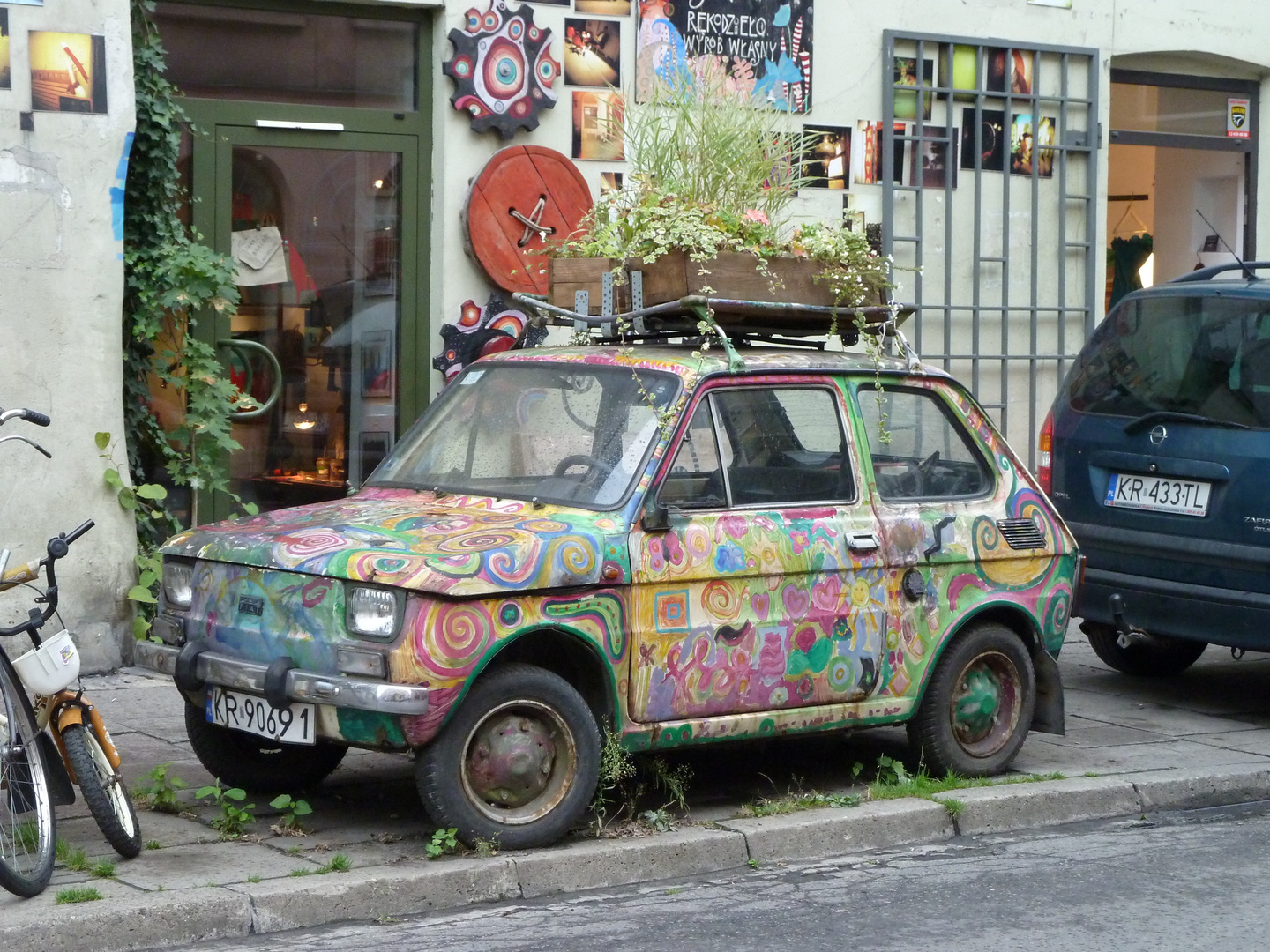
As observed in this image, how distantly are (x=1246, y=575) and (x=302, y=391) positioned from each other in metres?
5.51

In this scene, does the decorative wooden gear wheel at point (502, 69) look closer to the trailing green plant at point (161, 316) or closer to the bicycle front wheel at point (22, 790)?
the trailing green plant at point (161, 316)

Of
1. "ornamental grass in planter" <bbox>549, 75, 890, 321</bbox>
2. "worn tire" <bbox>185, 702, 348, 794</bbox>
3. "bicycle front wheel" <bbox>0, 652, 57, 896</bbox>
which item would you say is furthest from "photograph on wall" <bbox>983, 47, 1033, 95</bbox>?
"bicycle front wheel" <bbox>0, 652, 57, 896</bbox>

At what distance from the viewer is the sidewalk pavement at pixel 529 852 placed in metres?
5.39

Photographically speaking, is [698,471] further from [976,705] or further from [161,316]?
[161,316]

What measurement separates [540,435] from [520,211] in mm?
4561

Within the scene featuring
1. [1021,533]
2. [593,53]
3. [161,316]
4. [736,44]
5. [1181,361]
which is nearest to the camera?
[1021,533]

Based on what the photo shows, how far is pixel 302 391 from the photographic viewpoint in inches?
426

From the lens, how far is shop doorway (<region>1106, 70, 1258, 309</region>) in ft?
45.2

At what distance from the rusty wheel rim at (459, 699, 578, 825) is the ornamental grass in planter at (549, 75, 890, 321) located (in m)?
1.80

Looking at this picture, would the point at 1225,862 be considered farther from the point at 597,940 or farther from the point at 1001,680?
the point at 597,940

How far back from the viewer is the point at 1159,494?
871 centimetres

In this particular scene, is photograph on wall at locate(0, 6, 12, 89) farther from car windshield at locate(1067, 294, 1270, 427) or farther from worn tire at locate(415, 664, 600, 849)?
car windshield at locate(1067, 294, 1270, 427)

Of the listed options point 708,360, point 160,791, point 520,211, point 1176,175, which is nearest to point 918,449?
point 708,360

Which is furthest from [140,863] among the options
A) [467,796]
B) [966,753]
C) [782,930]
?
[966,753]
